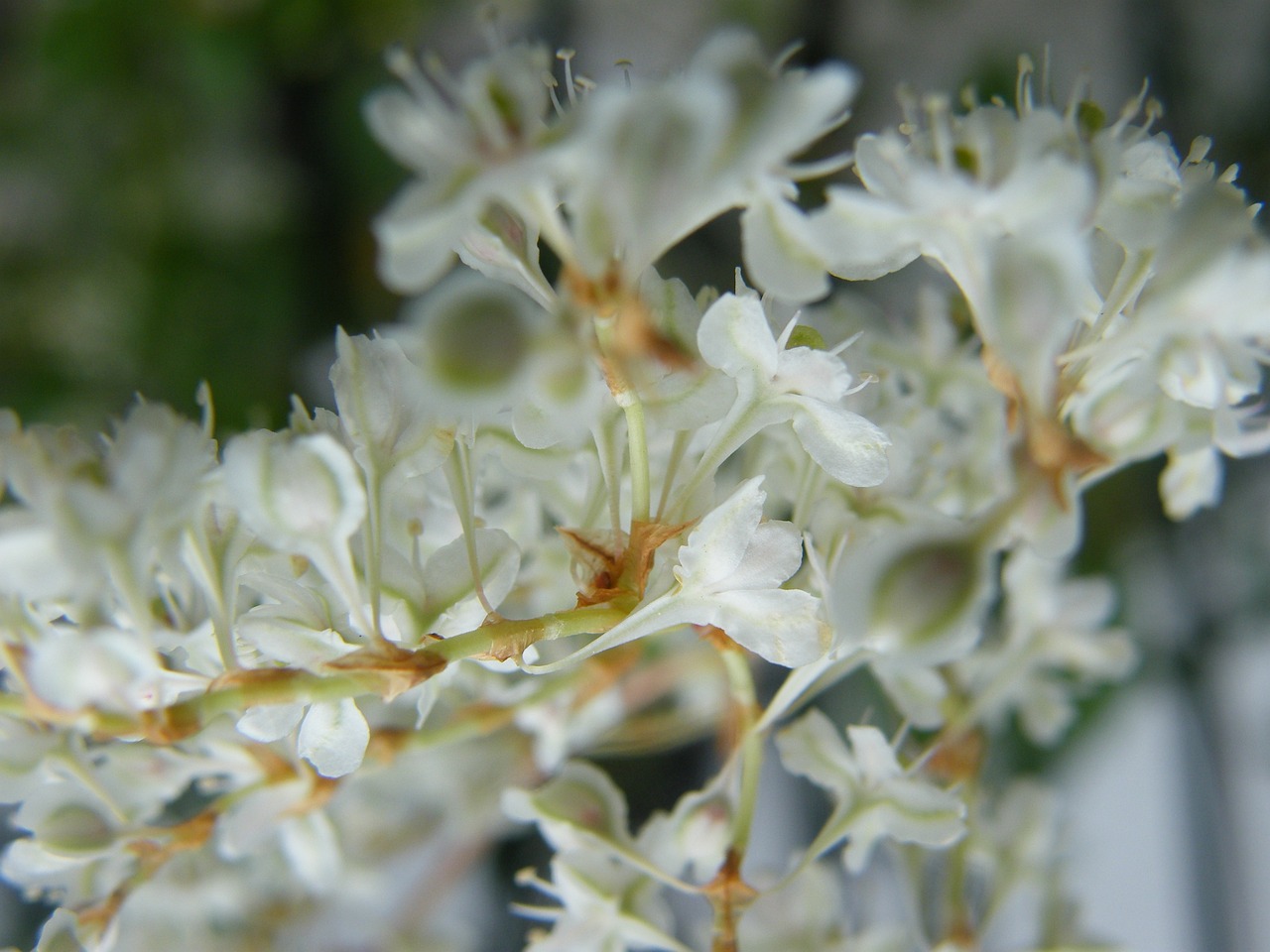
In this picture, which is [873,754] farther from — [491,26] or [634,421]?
[491,26]

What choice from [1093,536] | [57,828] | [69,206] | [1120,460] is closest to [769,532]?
[1120,460]

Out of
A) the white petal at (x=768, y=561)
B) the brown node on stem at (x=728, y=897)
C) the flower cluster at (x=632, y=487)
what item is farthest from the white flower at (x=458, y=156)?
the brown node on stem at (x=728, y=897)

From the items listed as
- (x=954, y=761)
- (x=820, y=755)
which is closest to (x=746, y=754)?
(x=820, y=755)

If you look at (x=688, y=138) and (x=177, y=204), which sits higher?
(x=688, y=138)

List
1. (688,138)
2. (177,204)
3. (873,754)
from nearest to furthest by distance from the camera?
(688,138) → (873,754) → (177,204)

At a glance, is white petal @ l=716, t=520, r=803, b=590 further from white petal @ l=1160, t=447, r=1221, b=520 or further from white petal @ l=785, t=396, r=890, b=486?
white petal @ l=1160, t=447, r=1221, b=520

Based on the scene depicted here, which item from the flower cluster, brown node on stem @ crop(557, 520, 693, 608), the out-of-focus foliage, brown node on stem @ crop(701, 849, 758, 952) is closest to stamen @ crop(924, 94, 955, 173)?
the flower cluster

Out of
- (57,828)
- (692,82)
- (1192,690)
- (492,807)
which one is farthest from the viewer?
(1192,690)

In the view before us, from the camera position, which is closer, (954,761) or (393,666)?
(393,666)

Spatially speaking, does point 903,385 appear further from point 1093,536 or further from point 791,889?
point 1093,536
